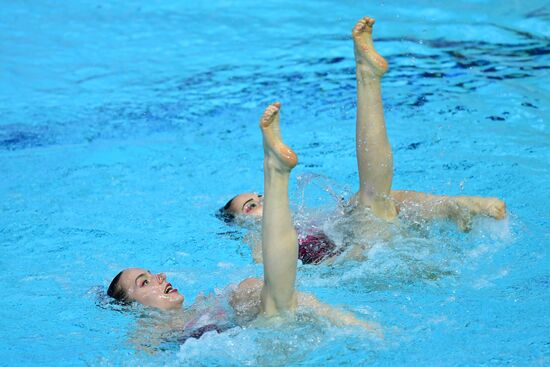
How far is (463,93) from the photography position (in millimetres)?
6504

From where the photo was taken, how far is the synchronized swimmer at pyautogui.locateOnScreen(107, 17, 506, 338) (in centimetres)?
308

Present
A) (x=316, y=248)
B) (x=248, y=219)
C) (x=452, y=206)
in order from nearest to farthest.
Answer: (x=452, y=206) < (x=316, y=248) < (x=248, y=219)

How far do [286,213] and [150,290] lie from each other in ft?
3.02

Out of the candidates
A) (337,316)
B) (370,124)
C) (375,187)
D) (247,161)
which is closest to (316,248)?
(375,187)

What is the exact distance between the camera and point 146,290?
3732mm

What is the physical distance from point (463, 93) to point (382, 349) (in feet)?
11.7

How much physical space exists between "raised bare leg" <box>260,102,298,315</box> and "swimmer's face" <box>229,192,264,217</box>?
5.33 feet

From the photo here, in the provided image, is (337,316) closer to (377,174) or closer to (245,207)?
(377,174)

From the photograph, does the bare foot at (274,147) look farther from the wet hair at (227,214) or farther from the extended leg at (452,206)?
the wet hair at (227,214)

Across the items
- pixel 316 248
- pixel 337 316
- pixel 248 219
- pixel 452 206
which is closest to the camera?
pixel 337 316

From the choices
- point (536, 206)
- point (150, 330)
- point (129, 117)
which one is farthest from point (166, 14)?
point (150, 330)

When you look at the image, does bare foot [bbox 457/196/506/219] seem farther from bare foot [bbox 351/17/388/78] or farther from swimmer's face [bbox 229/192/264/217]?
swimmer's face [bbox 229/192/264/217]

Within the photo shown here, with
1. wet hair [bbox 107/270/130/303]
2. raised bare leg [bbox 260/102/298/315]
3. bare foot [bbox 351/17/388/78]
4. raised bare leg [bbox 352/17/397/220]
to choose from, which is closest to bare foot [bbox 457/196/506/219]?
raised bare leg [bbox 352/17/397/220]

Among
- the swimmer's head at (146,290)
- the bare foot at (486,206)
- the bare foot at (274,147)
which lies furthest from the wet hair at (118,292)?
Answer: the bare foot at (486,206)
